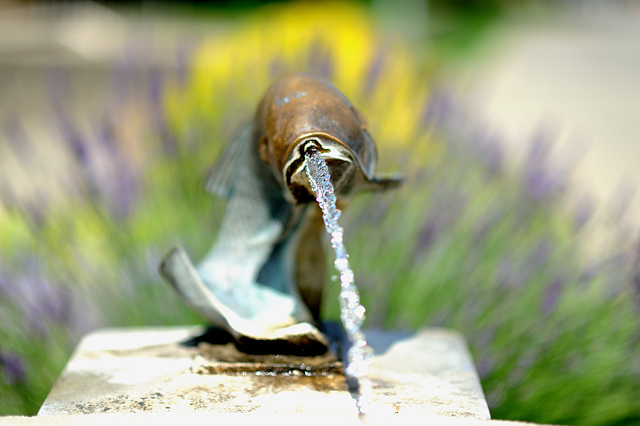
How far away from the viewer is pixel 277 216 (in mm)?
2074

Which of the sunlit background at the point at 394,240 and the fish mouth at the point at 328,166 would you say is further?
the sunlit background at the point at 394,240

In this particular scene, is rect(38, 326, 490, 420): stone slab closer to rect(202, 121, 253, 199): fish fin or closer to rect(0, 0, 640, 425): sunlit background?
rect(0, 0, 640, 425): sunlit background

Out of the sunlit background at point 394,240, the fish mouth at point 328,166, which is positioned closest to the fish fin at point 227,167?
the fish mouth at point 328,166

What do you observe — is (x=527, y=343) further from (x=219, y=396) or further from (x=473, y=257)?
(x=219, y=396)

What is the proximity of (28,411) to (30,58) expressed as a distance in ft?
22.7

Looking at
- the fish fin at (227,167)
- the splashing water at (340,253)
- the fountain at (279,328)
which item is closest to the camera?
the splashing water at (340,253)

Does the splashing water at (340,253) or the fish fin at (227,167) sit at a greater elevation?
the fish fin at (227,167)

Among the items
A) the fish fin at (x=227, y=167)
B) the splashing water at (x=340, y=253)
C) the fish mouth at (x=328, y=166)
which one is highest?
the fish fin at (x=227, y=167)

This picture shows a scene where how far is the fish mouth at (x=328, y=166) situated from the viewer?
175 centimetres

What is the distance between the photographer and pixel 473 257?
291cm

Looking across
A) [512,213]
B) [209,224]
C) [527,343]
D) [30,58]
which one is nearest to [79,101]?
[30,58]

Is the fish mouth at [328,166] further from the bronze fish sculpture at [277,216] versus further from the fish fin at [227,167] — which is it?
the fish fin at [227,167]

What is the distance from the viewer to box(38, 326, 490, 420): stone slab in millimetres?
1776

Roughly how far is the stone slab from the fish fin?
0.44m
